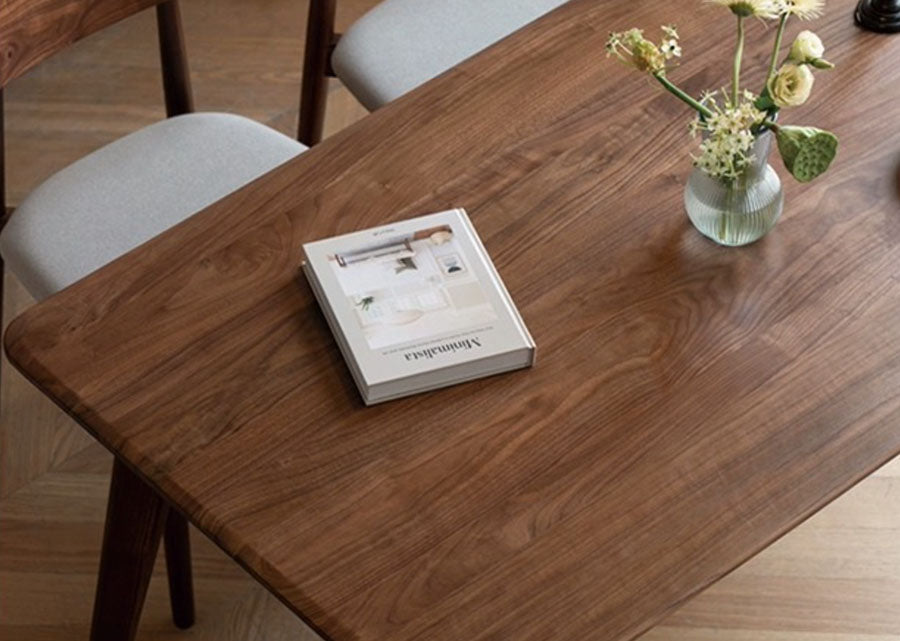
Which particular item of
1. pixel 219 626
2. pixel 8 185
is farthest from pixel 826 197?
pixel 8 185

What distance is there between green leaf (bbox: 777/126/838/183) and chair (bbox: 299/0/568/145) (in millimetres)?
674

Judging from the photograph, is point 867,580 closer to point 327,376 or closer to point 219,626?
point 219,626

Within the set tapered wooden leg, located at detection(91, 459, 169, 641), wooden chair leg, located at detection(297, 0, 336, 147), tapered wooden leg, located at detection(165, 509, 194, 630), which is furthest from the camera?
wooden chair leg, located at detection(297, 0, 336, 147)

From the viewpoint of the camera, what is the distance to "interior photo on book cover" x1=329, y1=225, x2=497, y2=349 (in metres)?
1.40

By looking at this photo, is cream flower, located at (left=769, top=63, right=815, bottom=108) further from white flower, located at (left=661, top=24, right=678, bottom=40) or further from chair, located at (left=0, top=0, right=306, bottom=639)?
chair, located at (left=0, top=0, right=306, bottom=639)

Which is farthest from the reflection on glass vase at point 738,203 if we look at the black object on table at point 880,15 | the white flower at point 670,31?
the black object on table at point 880,15

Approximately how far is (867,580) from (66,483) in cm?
109

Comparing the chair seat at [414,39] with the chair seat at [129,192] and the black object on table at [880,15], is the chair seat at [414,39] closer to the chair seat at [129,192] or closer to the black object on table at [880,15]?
the chair seat at [129,192]

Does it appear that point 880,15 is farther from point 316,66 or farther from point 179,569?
point 179,569

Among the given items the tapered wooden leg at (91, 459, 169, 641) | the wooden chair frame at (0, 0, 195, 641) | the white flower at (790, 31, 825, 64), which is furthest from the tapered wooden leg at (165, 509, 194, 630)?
the white flower at (790, 31, 825, 64)

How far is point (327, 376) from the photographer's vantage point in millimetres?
1387

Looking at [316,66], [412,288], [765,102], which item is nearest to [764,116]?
[765,102]

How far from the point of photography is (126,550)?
5.14 feet

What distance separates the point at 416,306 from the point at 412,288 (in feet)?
0.07
